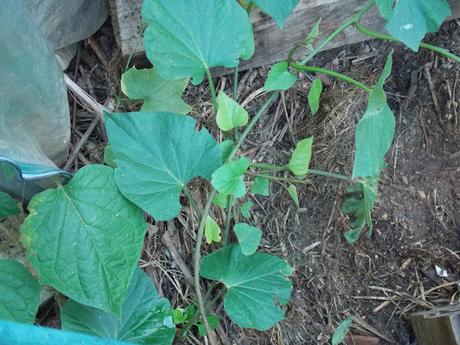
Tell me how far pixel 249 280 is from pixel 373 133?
1.43ft

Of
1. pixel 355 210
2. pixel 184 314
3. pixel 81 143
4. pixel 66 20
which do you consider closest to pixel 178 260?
pixel 184 314

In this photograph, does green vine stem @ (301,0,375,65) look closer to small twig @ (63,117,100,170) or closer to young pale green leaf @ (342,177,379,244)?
young pale green leaf @ (342,177,379,244)

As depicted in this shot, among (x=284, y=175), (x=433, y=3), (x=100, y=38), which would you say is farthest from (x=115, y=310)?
(x=433, y=3)

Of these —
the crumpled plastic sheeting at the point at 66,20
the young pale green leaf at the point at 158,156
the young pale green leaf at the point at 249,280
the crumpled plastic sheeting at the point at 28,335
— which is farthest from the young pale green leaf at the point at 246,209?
the crumpled plastic sheeting at the point at 28,335

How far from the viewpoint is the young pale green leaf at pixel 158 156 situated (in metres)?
1.17

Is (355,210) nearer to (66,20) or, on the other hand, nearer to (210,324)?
(210,324)

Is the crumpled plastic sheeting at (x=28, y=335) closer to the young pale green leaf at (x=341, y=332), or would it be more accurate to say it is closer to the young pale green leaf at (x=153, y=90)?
the young pale green leaf at (x=153, y=90)

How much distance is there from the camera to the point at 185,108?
4.46ft

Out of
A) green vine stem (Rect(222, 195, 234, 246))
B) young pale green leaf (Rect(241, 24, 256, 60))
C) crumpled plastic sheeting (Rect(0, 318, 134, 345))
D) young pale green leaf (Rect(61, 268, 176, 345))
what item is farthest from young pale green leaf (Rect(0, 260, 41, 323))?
young pale green leaf (Rect(241, 24, 256, 60))

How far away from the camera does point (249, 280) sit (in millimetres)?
1337

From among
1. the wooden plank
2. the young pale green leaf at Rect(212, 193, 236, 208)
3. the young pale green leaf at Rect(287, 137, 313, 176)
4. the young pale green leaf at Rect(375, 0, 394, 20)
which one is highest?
the young pale green leaf at Rect(375, 0, 394, 20)

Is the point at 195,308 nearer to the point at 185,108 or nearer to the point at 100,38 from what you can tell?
the point at 185,108

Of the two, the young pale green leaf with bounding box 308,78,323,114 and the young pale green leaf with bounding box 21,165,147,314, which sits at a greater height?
the young pale green leaf with bounding box 21,165,147,314

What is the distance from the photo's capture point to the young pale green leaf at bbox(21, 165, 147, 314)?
111cm
